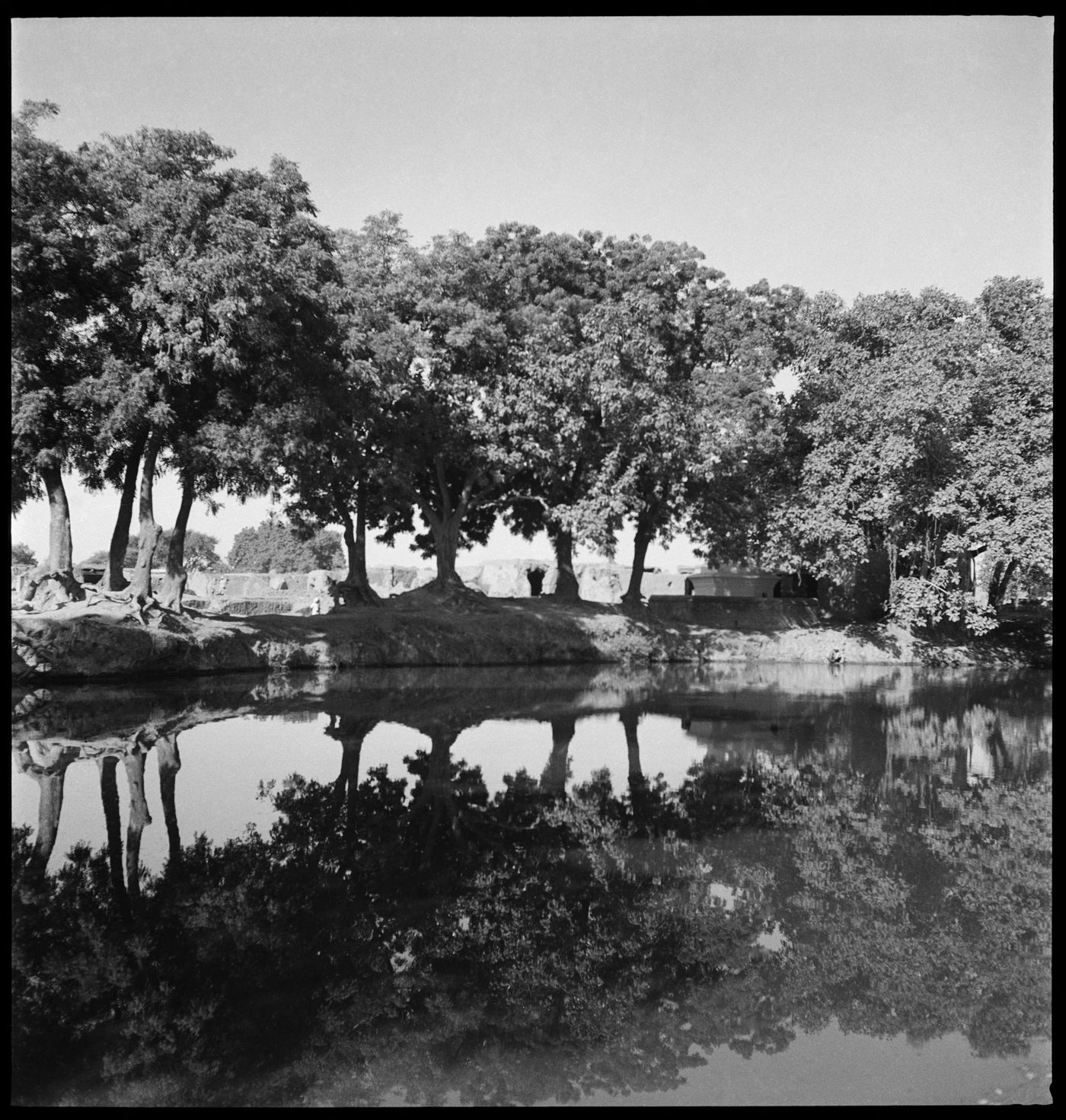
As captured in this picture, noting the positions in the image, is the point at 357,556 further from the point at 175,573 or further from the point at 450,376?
the point at 175,573

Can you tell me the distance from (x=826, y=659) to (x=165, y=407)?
21.2 metres

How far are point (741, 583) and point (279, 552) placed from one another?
2361 inches

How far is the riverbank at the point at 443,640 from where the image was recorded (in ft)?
56.7

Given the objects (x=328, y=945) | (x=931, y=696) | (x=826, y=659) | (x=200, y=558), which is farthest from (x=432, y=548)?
(x=200, y=558)

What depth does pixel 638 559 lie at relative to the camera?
31953 millimetres

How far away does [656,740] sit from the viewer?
12227mm

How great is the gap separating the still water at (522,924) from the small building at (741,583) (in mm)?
30168

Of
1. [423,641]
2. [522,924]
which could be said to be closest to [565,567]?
[423,641]

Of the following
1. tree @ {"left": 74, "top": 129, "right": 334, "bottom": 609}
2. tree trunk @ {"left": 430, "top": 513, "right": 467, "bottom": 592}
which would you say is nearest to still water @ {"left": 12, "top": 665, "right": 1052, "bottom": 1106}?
tree @ {"left": 74, "top": 129, "right": 334, "bottom": 609}

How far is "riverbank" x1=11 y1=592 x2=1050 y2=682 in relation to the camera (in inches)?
681

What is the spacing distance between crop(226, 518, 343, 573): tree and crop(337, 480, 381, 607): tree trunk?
4949cm

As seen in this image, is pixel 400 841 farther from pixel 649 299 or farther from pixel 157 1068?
pixel 649 299

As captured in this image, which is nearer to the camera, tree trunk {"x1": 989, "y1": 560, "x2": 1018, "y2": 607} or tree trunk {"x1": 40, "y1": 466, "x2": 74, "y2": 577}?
tree trunk {"x1": 40, "y1": 466, "x2": 74, "y2": 577}

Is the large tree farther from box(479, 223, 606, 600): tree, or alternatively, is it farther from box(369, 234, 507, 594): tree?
box(479, 223, 606, 600): tree
